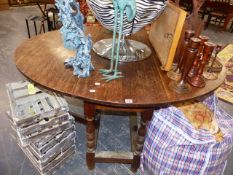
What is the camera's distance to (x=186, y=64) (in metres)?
0.74

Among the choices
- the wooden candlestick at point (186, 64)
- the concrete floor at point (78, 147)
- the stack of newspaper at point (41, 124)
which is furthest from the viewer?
the concrete floor at point (78, 147)

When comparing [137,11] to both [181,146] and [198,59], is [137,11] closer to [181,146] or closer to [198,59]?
[198,59]

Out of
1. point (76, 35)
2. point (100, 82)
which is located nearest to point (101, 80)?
point (100, 82)

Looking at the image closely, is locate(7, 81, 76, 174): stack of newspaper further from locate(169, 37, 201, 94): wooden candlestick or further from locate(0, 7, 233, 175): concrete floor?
locate(169, 37, 201, 94): wooden candlestick

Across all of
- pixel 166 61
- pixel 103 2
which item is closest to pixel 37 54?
pixel 103 2

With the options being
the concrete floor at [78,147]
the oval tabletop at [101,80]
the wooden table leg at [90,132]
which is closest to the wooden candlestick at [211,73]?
the oval tabletop at [101,80]

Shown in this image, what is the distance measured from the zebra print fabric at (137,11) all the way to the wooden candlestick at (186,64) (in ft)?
0.61

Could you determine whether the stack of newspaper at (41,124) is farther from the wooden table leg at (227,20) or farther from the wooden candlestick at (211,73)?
the wooden table leg at (227,20)

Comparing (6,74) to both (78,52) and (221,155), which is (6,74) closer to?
(78,52)

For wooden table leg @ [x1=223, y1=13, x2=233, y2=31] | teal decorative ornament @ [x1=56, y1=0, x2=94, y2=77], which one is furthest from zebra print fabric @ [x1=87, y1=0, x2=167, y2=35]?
wooden table leg @ [x1=223, y1=13, x2=233, y2=31]

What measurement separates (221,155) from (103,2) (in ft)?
2.71

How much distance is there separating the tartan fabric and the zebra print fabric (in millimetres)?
399

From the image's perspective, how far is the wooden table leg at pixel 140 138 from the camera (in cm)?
85

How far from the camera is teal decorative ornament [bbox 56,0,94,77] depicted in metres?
0.75
